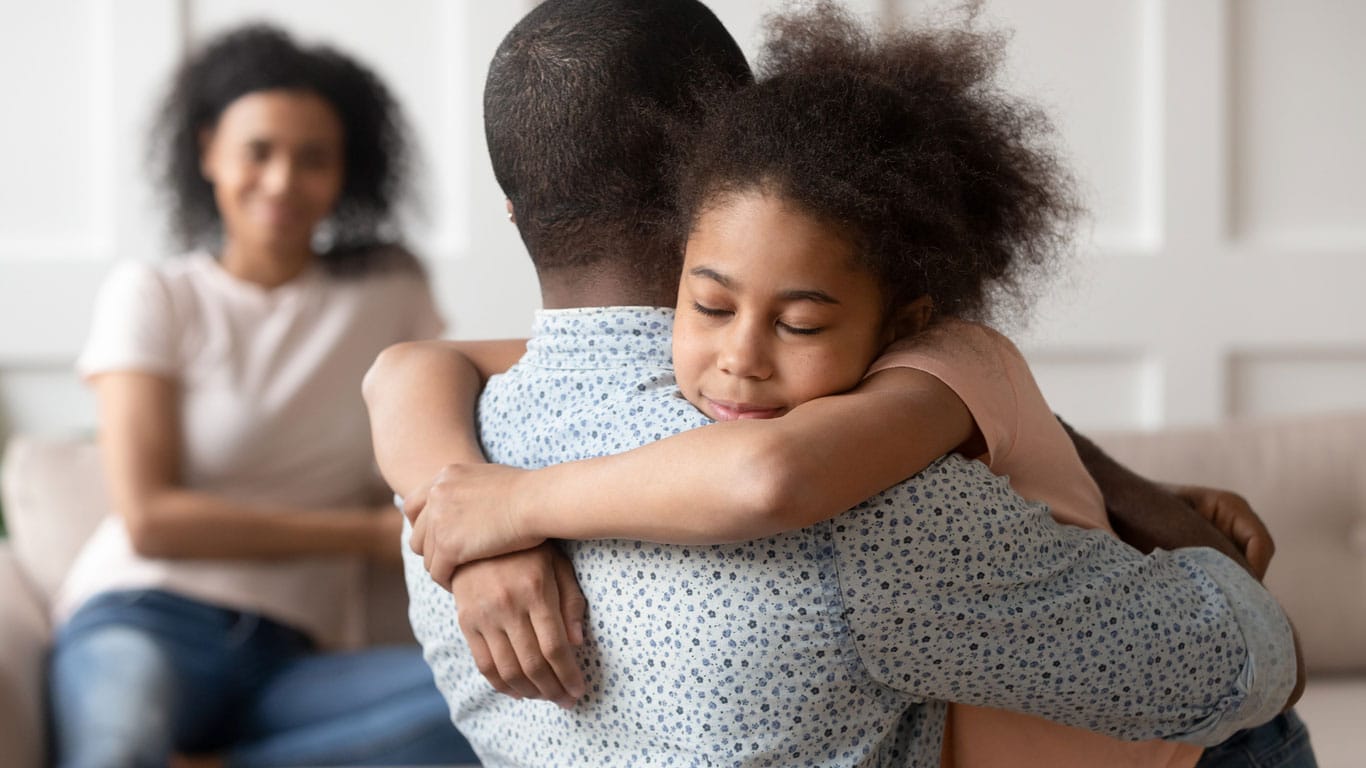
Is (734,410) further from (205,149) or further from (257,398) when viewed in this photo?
(205,149)

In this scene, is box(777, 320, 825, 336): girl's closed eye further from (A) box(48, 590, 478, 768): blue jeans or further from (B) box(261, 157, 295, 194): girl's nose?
(B) box(261, 157, 295, 194): girl's nose

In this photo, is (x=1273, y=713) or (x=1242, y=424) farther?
(x=1242, y=424)

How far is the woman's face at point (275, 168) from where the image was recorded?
7.18 ft

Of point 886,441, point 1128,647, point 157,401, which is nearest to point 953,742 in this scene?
point 1128,647

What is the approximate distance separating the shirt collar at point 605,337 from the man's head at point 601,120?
0.02m

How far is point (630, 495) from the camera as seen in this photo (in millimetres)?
703

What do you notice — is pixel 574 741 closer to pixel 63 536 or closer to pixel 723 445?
pixel 723 445

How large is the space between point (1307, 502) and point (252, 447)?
1579mm

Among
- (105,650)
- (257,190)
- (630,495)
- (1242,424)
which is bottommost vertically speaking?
(105,650)

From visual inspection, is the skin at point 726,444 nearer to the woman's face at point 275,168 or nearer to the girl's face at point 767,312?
the girl's face at point 767,312

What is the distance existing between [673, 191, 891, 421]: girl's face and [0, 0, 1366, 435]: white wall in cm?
200

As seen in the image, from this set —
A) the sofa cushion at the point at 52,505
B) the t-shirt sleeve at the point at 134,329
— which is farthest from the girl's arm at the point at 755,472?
the sofa cushion at the point at 52,505

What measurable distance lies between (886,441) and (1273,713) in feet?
1.15

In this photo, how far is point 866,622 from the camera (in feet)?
2.32
